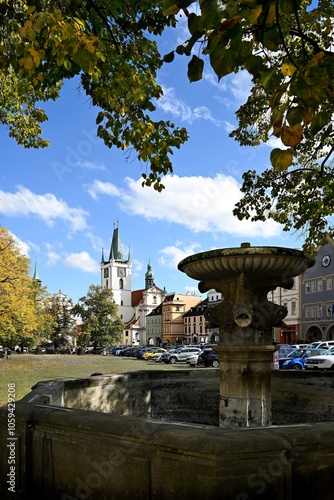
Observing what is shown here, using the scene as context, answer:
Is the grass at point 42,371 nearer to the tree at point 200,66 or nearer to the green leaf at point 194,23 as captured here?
the tree at point 200,66

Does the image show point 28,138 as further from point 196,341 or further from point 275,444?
point 196,341

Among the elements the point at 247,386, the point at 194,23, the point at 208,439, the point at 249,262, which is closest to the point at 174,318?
the point at 247,386

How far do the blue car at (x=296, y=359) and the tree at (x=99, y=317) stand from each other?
54.2 metres

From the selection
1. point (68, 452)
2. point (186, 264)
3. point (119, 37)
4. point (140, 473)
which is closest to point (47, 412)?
point (68, 452)

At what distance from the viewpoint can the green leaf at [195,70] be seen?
111 inches

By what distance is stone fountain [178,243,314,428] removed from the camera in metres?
6.86

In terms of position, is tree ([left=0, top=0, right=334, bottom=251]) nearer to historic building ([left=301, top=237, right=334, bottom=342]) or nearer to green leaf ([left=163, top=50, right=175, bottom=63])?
green leaf ([left=163, top=50, right=175, bottom=63])

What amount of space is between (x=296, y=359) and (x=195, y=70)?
93.5 ft

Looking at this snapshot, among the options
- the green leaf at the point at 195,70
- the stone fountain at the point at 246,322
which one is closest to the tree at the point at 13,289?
the stone fountain at the point at 246,322

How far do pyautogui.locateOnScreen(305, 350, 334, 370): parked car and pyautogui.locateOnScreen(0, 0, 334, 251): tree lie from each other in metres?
14.8

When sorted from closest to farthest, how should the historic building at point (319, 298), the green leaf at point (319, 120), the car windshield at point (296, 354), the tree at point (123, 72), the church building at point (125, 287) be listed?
the green leaf at point (319, 120), the tree at point (123, 72), the car windshield at point (296, 354), the historic building at point (319, 298), the church building at point (125, 287)

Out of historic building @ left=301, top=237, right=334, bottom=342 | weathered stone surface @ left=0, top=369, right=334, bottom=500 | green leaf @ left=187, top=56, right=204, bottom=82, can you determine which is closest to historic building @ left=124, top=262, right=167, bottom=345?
historic building @ left=301, top=237, right=334, bottom=342

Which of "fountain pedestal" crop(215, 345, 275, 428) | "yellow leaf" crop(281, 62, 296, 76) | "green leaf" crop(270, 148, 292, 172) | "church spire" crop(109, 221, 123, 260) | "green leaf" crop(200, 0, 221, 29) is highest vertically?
"church spire" crop(109, 221, 123, 260)

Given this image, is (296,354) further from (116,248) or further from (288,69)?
(116,248)
